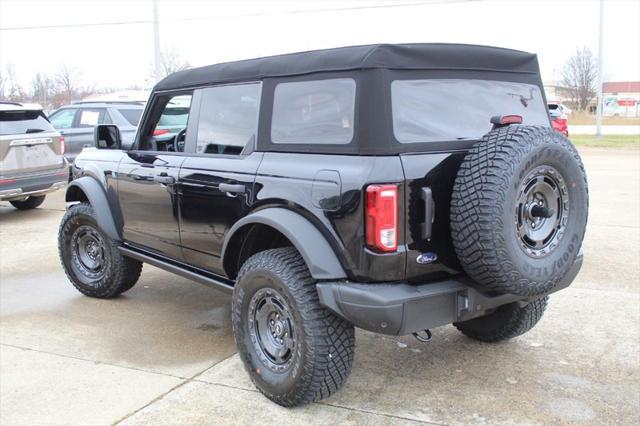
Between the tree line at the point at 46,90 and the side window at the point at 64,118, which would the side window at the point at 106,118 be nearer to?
the side window at the point at 64,118

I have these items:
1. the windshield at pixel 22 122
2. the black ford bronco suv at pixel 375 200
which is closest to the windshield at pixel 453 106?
the black ford bronco suv at pixel 375 200

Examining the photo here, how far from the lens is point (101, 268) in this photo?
18.1ft

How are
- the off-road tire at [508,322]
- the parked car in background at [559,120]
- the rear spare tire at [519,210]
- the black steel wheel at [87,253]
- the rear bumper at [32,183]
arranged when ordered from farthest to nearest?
the parked car in background at [559,120], the rear bumper at [32,183], the black steel wheel at [87,253], the off-road tire at [508,322], the rear spare tire at [519,210]

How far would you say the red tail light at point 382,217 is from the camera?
297 cm

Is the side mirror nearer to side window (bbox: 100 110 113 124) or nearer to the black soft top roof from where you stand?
the black soft top roof

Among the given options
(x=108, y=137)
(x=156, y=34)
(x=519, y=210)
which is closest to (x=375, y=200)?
(x=519, y=210)

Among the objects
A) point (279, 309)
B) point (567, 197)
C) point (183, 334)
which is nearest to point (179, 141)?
point (183, 334)

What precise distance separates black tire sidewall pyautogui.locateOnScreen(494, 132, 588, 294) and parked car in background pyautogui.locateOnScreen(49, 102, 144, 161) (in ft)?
28.7

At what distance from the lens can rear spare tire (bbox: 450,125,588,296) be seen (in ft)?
9.66

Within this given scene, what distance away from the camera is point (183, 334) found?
15.2 ft

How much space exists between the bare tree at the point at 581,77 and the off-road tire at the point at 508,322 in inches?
2175

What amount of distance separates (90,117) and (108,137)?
7067 millimetres

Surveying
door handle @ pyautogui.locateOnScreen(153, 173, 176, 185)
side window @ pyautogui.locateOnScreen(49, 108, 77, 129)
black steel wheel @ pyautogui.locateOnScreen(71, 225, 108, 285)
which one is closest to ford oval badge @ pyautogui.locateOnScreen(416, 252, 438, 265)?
door handle @ pyautogui.locateOnScreen(153, 173, 176, 185)

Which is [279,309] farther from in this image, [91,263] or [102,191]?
[91,263]
